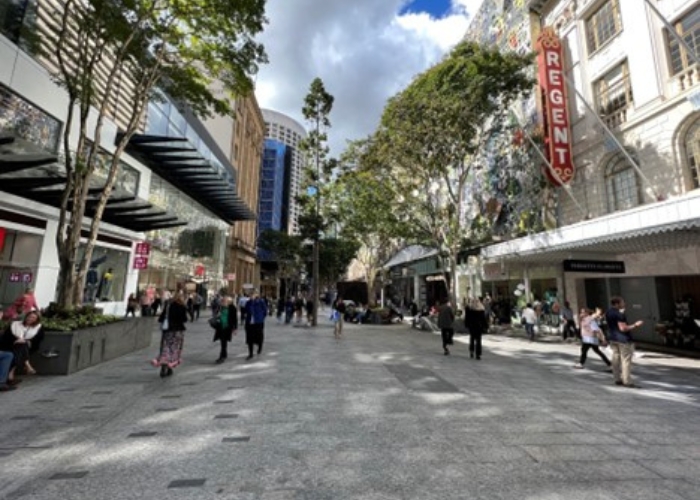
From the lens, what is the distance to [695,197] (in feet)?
29.8

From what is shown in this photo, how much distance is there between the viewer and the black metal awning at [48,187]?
8.61 m

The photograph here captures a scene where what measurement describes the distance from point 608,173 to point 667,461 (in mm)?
14633

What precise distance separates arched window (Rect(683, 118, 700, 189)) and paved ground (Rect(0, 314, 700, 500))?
764cm

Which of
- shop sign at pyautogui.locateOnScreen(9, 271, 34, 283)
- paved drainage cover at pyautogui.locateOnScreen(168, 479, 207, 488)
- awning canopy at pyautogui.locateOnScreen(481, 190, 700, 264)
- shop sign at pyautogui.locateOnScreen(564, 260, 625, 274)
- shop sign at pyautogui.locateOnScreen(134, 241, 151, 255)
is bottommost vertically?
paved drainage cover at pyautogui.locateOnScreen(168, 479, 207, 488)

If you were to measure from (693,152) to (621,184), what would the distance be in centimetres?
268

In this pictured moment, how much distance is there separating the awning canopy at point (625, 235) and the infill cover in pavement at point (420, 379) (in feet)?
25.2

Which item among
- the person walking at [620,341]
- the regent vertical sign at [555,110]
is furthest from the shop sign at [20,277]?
the regent vertical sign at [555,110]

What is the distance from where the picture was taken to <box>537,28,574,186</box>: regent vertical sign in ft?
54.4

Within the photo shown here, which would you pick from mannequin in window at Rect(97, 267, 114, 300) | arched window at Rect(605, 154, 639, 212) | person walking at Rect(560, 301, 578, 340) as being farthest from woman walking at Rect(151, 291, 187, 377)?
arched window at Rect(605, 154, 639, 212)

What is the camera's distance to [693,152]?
12211 mm

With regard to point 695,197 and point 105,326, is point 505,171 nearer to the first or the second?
point 695,197

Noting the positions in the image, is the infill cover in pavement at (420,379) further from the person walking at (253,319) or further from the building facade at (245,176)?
the building facade at (245,176)

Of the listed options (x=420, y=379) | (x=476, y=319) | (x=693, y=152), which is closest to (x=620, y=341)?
(x=476, y=319)

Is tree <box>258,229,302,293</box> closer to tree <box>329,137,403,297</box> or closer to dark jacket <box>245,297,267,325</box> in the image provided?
tree <box>329,137,403,297</box>
